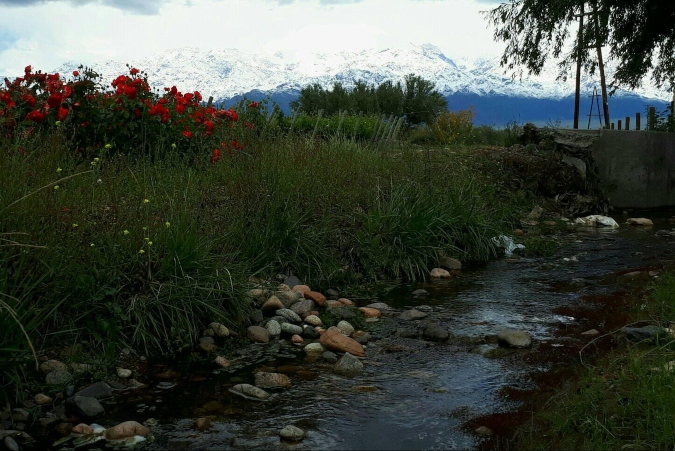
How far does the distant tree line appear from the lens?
25.7 metres

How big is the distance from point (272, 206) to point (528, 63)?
49.4 feet

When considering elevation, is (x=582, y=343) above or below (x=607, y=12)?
below

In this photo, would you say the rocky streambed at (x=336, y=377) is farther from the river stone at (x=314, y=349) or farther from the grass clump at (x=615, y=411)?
the grass clump at (x=615, y=411)

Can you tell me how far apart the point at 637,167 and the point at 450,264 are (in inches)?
325

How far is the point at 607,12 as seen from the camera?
50.0 ft

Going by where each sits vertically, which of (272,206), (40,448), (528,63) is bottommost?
(40,448)

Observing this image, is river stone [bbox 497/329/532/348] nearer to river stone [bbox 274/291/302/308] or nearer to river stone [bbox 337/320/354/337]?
river stone [bbox 337/320/354/337]

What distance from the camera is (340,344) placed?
4691mm

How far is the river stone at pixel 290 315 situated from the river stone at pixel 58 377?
175cm

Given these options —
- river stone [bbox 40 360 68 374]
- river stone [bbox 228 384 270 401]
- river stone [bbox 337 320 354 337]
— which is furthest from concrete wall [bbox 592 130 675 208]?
river stone [bbox 40 360 68 374]

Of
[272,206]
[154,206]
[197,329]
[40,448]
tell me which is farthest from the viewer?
[272,206]

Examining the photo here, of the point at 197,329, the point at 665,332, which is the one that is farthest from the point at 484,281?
the point at 197,329

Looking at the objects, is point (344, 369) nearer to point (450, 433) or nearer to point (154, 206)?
point (450, 433)

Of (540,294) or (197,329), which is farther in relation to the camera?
(540,294)
